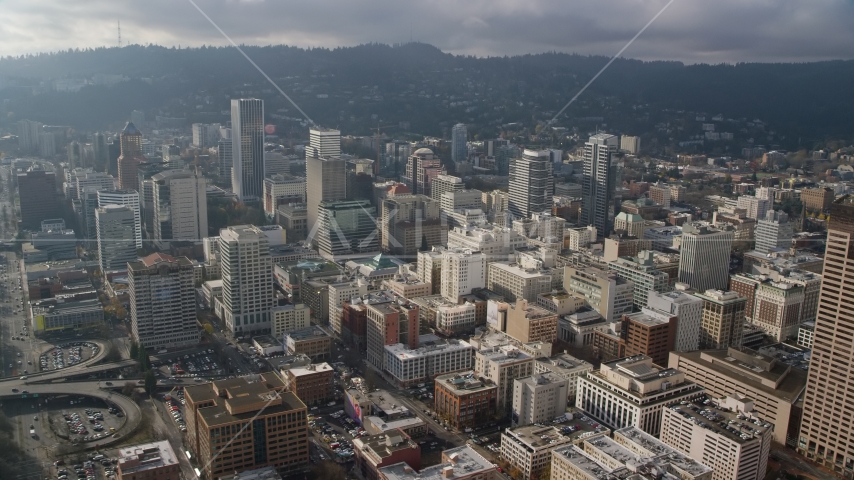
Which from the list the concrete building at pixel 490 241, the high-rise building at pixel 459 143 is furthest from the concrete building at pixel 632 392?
the high-rise building at pixel 459 143

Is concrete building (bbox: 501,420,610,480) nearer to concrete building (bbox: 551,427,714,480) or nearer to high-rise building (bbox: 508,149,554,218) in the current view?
concrete building (bbox: 551,427,714,480)

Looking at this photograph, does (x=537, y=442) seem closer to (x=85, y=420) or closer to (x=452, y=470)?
(x=452, y=470)

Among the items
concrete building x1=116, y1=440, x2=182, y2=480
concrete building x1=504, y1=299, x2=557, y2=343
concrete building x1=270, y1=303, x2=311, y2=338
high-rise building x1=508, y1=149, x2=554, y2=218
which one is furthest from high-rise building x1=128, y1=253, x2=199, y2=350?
high-rise building x1=508, y1=149, x2=554, y2=218

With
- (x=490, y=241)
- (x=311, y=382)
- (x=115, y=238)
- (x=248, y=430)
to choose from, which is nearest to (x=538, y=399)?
(x=311, y=382)

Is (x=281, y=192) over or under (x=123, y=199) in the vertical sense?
under

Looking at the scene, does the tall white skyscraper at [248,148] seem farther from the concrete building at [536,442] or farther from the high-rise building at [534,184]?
the concrete building at [536,442]

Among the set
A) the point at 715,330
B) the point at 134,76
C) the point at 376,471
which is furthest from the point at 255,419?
the point at 134,76

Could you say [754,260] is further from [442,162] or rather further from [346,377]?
[442,162]
